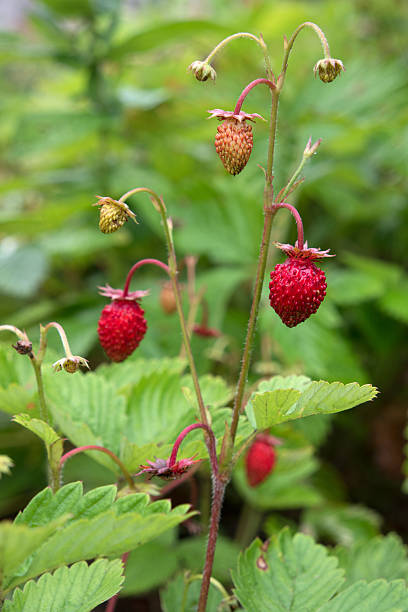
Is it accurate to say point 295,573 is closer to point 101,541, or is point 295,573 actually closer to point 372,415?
point 101,541

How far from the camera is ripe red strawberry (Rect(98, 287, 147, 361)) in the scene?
84 centimetres

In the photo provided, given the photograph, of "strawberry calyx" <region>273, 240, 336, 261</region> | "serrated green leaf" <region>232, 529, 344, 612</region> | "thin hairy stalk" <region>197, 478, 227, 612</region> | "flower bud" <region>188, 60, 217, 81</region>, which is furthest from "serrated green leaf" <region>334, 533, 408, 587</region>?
"flower bud" <region>188, 60, 217, 81</region>

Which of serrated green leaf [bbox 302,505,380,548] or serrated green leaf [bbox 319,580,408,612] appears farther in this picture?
serrated green leaf [bbox 302,505,380,548]

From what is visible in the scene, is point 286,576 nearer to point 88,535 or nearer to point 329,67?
point 88,535

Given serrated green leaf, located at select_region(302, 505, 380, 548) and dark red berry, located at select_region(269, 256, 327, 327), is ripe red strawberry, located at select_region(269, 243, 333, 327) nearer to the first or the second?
dark red berry, located at select_region(269, 256, 327, 327)

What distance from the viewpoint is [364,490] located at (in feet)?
6.53

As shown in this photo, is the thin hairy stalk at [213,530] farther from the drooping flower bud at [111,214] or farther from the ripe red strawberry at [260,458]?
the ripe red strawberry at [260,458]

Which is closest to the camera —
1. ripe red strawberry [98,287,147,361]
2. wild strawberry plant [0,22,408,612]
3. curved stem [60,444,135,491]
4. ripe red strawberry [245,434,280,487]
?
wild strawberry plant [0,22,408,612]

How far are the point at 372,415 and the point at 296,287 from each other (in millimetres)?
1423

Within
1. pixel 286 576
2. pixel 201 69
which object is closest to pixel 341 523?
pixel 286 576

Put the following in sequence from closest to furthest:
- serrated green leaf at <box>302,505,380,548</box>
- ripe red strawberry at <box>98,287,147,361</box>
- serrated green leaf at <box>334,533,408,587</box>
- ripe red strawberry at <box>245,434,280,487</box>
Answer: ripe red strawberry at <box>98,287,147,361</box> → serrated green leaf at <box>334,533,408,587</box> → ripe red strawberry at <box>245,434,280,487</box> → serrated green leaf at <box>302,505,380,548</box>

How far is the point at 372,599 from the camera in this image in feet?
2.41

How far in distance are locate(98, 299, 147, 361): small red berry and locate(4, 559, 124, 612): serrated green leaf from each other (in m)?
0.29

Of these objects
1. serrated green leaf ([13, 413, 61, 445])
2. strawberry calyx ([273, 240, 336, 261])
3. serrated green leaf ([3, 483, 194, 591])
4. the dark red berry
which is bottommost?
serrated green leaf ([3, 483, 194, 591])
